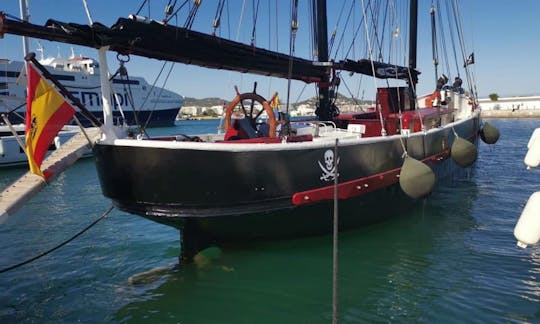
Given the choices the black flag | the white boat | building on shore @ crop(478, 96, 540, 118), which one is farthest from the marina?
building on shore @ crop(478, 96, 540, 118)

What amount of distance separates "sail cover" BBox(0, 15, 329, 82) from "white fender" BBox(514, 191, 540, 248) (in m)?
4.81

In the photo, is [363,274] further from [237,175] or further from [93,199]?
[93,199]

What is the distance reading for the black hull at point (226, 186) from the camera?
5824 millimetres

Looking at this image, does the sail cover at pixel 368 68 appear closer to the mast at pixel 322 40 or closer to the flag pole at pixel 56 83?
the mast at pixel 322 40

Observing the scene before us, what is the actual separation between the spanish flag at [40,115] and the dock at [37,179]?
386 millimetres

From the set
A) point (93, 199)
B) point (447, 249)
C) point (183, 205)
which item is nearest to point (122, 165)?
point (183, 205)

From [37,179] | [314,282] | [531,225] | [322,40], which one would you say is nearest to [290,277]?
[314,282]

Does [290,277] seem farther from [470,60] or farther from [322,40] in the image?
[470,60]

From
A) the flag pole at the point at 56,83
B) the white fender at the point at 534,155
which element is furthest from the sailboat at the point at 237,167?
the white fender at the point at 534,155

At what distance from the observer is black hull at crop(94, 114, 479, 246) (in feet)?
19.1

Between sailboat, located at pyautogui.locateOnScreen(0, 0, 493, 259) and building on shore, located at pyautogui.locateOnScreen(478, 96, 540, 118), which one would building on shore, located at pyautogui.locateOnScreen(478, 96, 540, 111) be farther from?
sailboat, located at pyautogui.locateOnScreen(0, 0, 493, 259)

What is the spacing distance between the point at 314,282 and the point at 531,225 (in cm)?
275

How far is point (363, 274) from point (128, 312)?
3215 mm

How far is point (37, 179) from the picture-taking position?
5.89 meters
